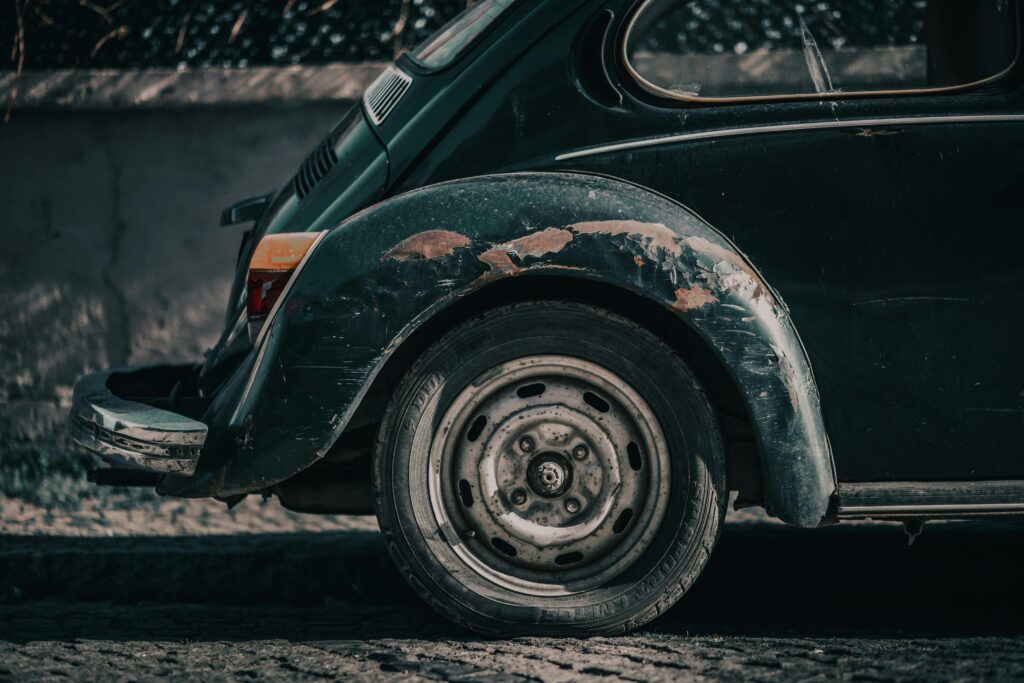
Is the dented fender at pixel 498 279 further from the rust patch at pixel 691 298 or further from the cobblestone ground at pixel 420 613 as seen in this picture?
the cobblestone ground at pixel 420 613

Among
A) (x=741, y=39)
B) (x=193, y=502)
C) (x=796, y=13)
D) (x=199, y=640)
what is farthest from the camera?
(x=741, y=39)

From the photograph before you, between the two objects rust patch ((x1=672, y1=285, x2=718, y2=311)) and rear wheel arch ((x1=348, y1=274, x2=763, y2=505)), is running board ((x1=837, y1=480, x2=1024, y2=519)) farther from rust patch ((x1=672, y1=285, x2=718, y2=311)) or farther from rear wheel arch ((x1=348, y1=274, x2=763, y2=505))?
rust patch ((x1=672, y1=285, x2=718, y2=311))

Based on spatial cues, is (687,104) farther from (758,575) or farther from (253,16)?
(253,16)

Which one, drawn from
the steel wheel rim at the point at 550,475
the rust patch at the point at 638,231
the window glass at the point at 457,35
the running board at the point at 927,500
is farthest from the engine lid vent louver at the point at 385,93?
the running board at the point at 927,500

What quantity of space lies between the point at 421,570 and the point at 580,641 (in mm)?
423

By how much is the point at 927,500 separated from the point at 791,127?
963mm

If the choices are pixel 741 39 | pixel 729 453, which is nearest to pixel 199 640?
pixel 729 453

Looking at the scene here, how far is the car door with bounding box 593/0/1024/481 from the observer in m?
3.02

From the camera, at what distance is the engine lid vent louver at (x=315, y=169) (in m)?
3.47

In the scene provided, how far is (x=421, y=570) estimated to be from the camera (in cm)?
302

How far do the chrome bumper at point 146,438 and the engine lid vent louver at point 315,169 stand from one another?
757mm

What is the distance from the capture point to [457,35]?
3404 millimetres

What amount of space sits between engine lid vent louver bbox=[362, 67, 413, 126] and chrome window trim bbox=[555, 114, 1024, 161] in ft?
1.96

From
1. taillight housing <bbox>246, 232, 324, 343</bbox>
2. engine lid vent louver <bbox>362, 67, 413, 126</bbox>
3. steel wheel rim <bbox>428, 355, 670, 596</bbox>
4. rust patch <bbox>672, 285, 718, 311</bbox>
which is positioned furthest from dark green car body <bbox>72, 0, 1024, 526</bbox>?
engine lid vent louver <bbox>362, 67, 413, 126</bbox>
